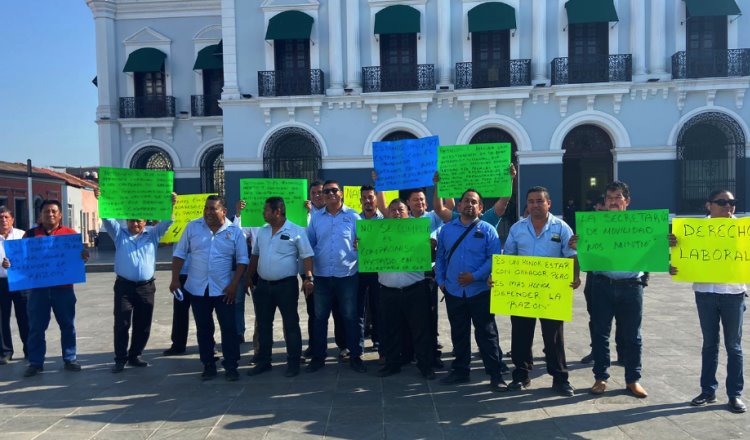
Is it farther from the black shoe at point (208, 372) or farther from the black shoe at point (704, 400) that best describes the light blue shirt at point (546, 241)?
the black shoe at point (208, 372)

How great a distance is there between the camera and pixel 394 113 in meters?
18.2

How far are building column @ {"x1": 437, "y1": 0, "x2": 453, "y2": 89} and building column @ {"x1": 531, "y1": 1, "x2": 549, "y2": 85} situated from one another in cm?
267

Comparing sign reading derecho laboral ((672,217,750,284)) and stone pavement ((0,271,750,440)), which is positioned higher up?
sign reading derecho laboral ((672,217,750,284))

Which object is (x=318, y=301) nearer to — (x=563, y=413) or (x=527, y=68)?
(x=563, y=413)

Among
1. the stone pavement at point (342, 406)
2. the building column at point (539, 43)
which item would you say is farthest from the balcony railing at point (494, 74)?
the stone pavement at point (342, 406)

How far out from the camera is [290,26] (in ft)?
58.0

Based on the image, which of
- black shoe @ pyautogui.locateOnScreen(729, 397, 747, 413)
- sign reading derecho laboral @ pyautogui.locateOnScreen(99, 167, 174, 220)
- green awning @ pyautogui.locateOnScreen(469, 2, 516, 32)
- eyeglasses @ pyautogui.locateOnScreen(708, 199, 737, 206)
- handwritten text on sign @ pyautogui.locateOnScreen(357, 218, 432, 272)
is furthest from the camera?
green awning @ pyautogui.locateOnScreen(469, 2, 516, 32)

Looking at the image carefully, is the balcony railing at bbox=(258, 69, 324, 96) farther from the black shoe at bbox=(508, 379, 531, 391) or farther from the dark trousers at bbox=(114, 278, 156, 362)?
the black shoe at bbox=(508, 379, 531, 391)

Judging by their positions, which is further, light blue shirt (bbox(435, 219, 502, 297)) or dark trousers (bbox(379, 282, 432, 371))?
dark trousers (bbox(379, 282, 432, 371))

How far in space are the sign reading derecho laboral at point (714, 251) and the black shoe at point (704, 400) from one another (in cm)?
101

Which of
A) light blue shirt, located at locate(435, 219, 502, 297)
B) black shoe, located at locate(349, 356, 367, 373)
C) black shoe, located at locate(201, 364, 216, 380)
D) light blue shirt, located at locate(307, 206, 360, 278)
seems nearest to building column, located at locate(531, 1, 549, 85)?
light blue shirt, located at locate(307, 206, 360, 278)

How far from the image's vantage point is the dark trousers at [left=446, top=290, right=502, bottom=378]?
5.29m

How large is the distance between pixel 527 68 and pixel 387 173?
1261 cm

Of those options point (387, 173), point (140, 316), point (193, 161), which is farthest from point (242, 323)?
point (193, 161)
